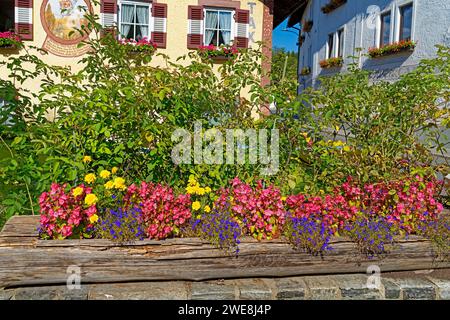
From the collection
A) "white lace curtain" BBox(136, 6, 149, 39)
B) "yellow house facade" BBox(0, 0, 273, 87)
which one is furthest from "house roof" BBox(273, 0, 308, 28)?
"white lace curtain" BBox(136, 6, 149, 39)

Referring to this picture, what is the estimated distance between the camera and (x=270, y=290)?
2.88 meters

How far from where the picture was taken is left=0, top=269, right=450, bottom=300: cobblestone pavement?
9.10ft

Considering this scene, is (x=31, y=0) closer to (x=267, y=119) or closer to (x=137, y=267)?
(x=267, y=119)

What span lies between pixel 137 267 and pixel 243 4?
9.43 metres

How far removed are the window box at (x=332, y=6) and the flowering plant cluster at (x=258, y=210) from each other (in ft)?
45.2


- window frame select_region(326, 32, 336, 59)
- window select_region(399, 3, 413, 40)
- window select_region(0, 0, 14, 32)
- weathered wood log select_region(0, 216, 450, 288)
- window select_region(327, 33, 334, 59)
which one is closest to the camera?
weathered wood log select_region(0, 216, 450, 288)

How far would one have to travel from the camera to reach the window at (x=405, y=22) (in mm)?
11008

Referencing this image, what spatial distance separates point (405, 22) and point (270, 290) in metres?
10.5

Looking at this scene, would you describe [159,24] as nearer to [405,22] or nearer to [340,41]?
[405,22]

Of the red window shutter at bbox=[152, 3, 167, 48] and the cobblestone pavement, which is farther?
the red window shutter at bbox=[152, 3, 167, 48]

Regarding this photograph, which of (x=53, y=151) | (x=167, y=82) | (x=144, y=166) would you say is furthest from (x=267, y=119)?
(x=53, y=151)

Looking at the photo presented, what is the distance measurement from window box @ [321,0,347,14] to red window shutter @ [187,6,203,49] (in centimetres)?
681

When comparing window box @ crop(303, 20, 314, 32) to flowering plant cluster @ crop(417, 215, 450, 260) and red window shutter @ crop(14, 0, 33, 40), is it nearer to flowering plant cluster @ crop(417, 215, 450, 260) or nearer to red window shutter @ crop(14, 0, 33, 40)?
red window shutter @ crop(14, 0, 33, 40)
